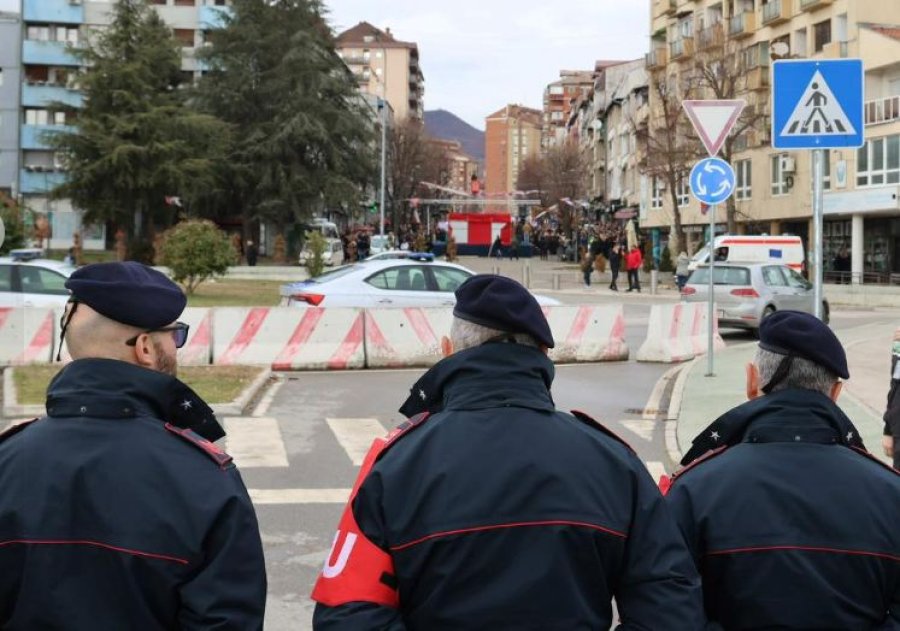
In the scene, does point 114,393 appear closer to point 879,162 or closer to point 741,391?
point 741,391

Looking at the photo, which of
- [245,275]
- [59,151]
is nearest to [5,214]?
[245,275]

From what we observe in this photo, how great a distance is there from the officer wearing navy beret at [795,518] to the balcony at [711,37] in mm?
55870

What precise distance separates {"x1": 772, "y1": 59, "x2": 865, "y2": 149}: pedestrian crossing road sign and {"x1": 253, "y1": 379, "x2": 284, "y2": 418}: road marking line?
687 centimetres

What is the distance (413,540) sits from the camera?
2520 millimetres

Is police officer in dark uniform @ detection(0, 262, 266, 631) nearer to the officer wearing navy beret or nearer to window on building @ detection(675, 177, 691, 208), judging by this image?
the officer wearing navy beret

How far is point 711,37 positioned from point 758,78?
4913mm

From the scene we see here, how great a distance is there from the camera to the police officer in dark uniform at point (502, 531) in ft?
8.18

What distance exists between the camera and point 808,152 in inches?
2159

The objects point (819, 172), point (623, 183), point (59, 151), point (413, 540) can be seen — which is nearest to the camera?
point (413, 540)

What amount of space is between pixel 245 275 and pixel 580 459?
5117 centimetres

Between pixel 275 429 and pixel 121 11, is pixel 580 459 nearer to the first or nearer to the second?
pixel 275 429

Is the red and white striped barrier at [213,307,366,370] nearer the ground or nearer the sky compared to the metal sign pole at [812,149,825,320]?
nearer the ground

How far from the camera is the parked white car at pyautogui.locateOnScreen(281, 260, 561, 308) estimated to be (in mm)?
19594

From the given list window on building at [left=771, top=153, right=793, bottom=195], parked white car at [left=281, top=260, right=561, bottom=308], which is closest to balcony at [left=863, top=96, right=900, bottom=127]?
Result: window on building at [left=771, top=153, right=793, bottom=195]
